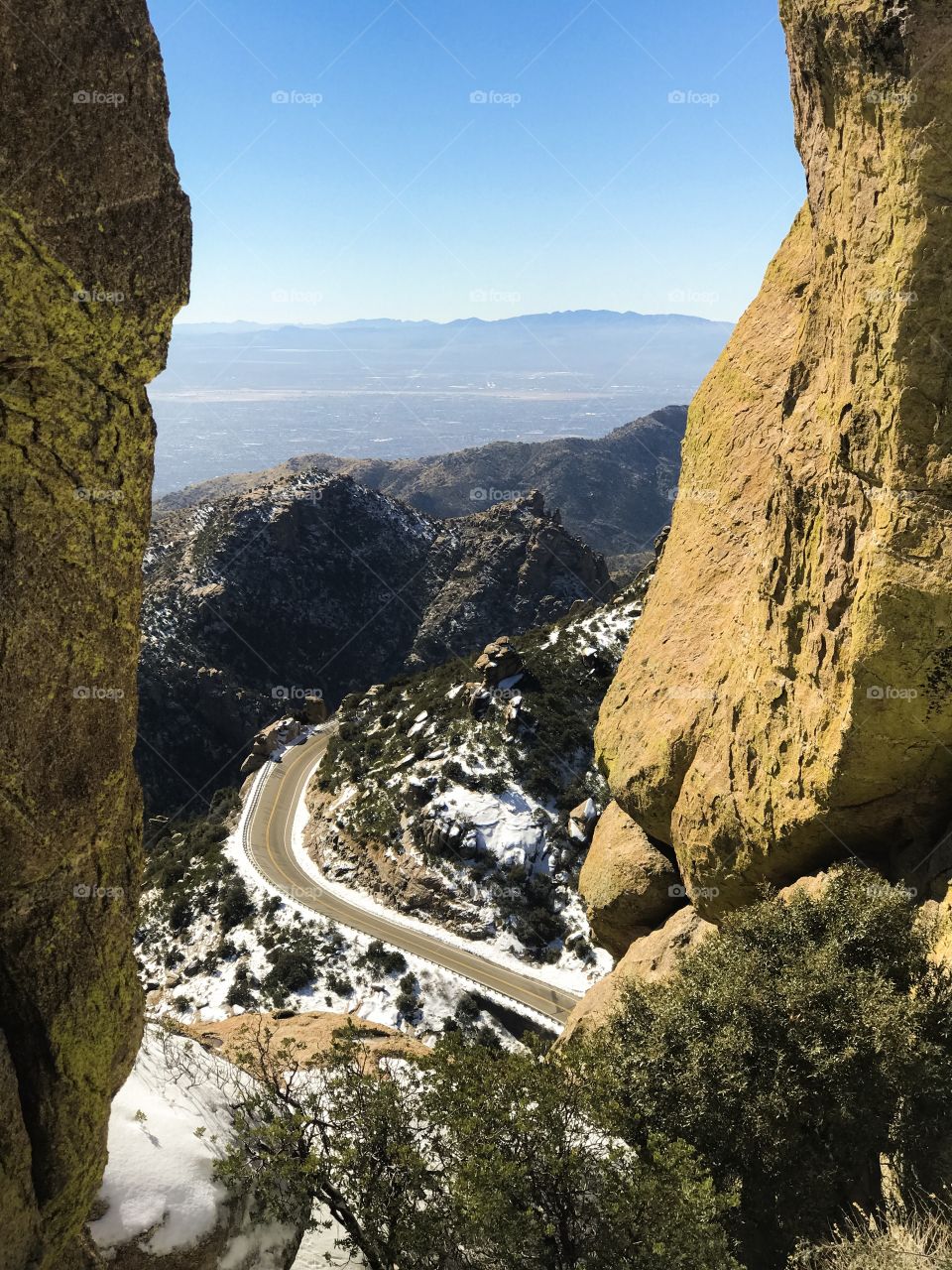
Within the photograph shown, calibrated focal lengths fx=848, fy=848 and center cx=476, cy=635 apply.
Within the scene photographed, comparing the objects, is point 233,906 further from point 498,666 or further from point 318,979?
point 498,666

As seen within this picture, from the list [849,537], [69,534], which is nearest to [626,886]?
[849,537]

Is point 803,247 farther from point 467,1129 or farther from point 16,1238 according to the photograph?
point 16,1238

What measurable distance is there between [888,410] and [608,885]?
48.5 ft

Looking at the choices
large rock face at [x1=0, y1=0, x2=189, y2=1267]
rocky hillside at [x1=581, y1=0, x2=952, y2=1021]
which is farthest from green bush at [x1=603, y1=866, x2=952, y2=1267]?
large rock face at [x1=0, y1=0, x2=189, y2=1267]

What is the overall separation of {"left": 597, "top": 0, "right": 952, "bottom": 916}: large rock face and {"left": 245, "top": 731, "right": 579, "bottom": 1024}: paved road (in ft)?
75.6

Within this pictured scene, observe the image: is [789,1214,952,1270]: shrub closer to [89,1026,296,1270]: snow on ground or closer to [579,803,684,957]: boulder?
[89,1026,296,1270]: snow on ground

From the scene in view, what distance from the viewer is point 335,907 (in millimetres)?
45531

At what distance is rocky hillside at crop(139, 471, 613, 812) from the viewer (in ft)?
292

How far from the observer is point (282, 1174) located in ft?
41.1

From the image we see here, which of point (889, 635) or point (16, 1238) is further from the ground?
point (889, 635)

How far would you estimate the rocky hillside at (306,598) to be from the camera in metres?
88.9

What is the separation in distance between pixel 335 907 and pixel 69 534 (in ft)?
134

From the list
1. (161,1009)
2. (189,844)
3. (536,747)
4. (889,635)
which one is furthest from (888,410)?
(189,844)

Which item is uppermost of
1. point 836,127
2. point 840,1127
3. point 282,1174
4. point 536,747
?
point 836,127
